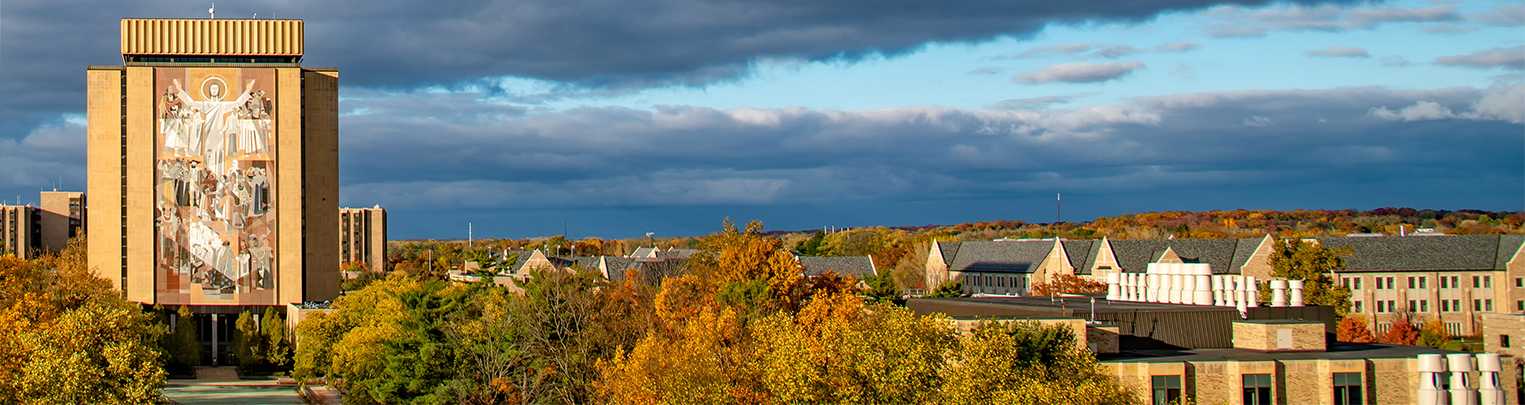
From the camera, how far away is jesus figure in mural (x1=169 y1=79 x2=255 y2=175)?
124 m

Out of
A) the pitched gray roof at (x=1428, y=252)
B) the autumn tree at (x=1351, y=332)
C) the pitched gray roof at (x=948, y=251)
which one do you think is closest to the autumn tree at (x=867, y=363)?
the autumn tree at (x=1351, y=332)

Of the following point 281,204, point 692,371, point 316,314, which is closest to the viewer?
point 692,371

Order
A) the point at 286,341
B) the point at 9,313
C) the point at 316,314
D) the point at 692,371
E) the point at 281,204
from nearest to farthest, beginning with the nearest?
the point at 692,371, the point at 9,313, the point at 316,314, the point at 286,341, the point at 281,204

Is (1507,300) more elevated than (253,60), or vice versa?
(253,60)

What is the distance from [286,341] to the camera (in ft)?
389

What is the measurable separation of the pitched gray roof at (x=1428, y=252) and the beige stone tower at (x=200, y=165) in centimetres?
8820

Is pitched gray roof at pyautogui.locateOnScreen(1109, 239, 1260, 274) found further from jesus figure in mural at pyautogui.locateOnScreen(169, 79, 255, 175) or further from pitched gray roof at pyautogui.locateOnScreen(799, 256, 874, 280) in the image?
jesus figure in mural at pyautogui.locateOnScreen(169, 79, 255, 175)

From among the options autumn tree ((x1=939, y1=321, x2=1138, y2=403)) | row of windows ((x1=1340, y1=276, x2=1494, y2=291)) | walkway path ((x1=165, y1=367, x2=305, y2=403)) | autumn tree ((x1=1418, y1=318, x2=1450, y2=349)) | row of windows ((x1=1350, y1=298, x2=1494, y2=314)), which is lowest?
walkway path ((x1=165, y1=367, x2=305, y2=403))

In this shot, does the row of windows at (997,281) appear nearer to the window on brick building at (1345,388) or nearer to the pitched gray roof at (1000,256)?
the pitched gray roof at (1000,256)

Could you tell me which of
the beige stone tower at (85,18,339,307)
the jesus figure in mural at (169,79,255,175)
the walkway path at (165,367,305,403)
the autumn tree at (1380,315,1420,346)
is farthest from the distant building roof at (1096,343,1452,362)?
the jesus figure in mural at (169,79,255,175)

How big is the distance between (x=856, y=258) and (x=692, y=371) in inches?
4528

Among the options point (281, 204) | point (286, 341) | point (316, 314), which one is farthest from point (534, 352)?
point (281, 204)

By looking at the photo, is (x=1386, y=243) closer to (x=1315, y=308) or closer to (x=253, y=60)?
(x=1315, y=308)

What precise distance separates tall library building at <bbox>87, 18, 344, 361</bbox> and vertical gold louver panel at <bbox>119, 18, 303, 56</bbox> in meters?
0.08
